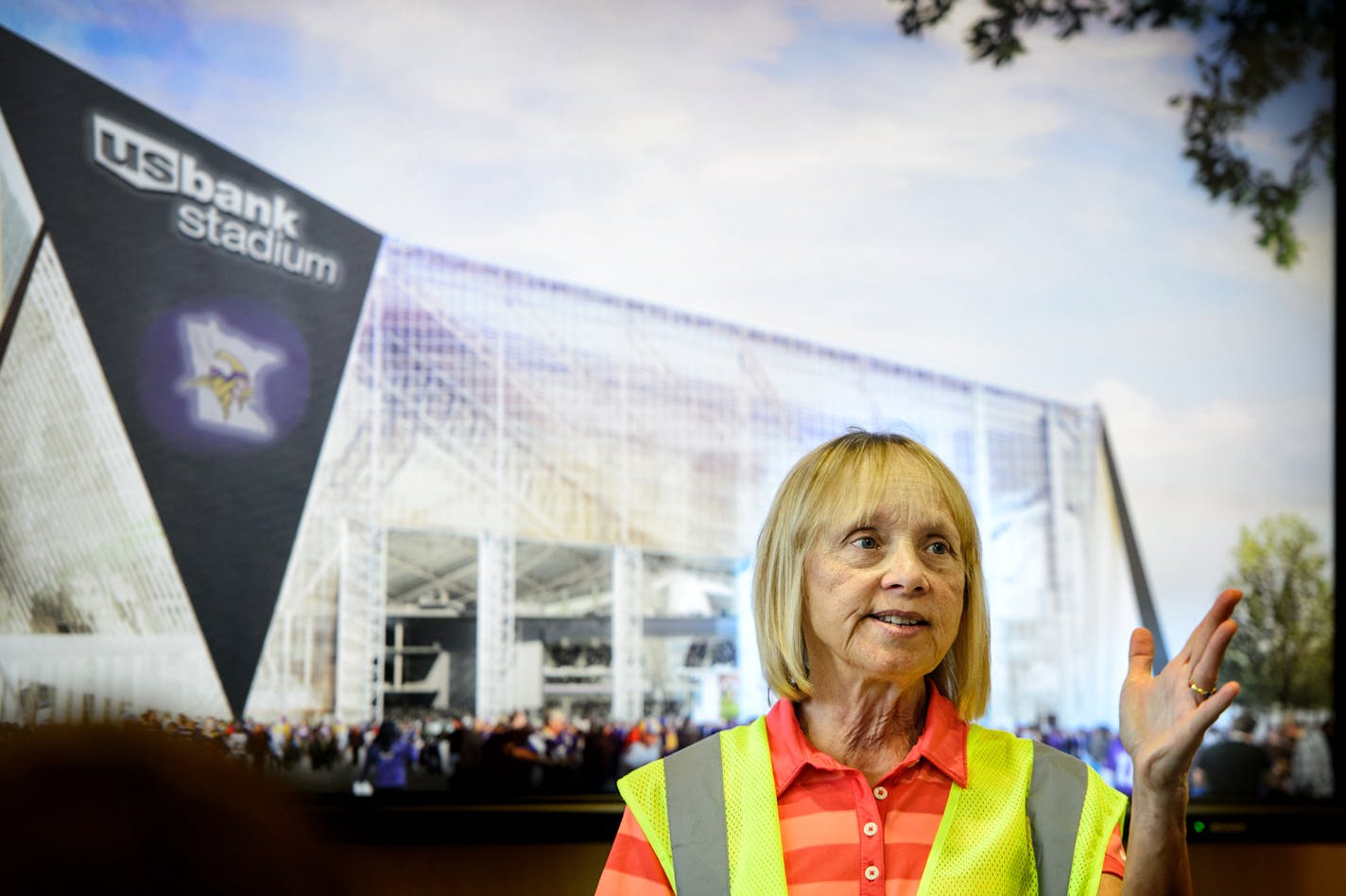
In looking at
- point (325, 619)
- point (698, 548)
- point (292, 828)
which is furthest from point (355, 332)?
point (292, 828)

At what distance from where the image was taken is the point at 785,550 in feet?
5.09

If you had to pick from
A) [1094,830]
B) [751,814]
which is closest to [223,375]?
[751,814]

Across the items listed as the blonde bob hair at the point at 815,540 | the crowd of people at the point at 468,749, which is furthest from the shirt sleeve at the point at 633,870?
the crowd of people at the point at 468,749

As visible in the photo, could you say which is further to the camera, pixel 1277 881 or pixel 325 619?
pixel 1277 881

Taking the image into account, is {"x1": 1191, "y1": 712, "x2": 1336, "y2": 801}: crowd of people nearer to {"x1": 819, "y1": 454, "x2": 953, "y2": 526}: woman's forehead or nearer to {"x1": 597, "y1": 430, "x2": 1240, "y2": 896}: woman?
{"x1": 597, "y1": 430, "x2": 1240, "y2": 896}: woman

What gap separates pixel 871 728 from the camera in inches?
59.8

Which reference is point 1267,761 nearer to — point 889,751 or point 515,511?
point 515,511

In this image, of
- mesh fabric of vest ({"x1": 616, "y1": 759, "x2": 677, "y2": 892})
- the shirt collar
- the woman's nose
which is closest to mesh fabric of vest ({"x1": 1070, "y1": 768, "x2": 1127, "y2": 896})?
the shirt collar

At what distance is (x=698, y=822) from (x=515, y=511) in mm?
1576

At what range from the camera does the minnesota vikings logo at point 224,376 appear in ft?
8.92

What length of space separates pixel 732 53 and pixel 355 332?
118cm

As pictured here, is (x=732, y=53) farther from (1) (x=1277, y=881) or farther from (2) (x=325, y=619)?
(1) (x=1277, y=881)

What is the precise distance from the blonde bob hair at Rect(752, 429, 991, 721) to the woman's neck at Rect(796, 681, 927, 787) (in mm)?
56

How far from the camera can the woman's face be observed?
1.46 meters
